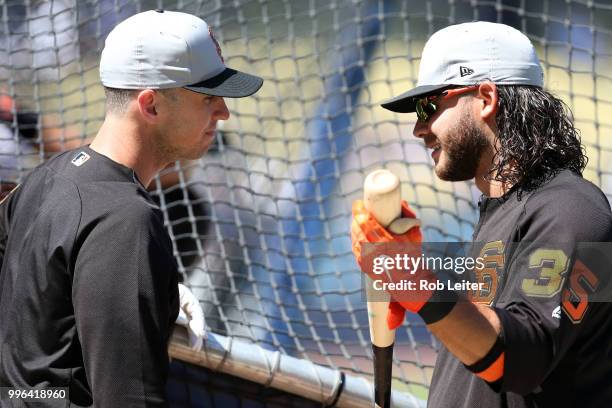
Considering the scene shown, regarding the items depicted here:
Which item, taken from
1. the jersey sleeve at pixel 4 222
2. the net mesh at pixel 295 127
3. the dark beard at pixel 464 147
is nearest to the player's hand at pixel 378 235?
the dark beard at pixel 464 147

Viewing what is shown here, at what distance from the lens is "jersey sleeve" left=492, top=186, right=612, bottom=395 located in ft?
5.57

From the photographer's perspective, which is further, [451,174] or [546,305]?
[451,174]

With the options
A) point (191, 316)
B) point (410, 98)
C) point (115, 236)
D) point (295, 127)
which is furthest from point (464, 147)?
point (295, 127)

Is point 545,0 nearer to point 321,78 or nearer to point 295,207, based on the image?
point 321,78

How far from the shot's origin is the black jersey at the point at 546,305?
1.71 metres

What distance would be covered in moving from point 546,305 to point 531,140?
44 centimetres

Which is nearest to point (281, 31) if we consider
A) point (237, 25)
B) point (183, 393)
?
point (237, 25)

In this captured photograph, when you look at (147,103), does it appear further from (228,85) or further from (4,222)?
(4,222)

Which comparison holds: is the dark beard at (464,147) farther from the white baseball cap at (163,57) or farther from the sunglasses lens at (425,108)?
the white baseball cap at (163,57)

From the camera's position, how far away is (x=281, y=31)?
4.70 m

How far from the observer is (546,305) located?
5.72 ft

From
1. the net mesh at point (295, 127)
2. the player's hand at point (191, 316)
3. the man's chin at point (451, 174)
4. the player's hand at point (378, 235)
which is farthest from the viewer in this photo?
the net mesh at point (295, 127)

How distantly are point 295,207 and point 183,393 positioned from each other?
1.46 m

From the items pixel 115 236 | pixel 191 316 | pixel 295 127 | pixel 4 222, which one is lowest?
pixel 295 127
